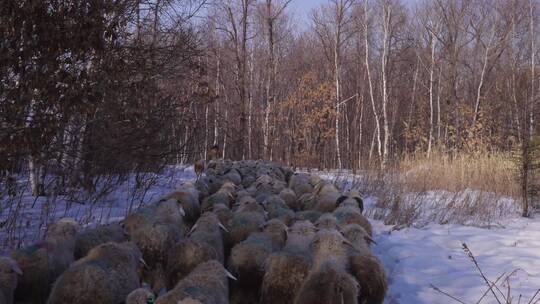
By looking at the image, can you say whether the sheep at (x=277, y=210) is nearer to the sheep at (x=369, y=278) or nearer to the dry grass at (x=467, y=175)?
the sheep at (x=369, y=278)

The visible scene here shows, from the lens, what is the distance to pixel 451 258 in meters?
6.89

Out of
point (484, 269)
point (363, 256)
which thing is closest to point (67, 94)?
point (363, 256)

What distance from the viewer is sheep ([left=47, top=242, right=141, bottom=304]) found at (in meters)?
3.56

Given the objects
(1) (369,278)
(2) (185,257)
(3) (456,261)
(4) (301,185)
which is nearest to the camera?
(1) (369,278)

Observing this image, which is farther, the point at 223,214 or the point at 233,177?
the point at 233,177

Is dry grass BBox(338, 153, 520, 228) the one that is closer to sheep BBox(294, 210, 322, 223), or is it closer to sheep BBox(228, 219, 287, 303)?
sheep BBox(294, 210, 322, 223)

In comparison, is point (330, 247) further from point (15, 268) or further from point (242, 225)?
point (15, 268)

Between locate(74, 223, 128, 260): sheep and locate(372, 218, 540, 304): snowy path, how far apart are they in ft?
9.61

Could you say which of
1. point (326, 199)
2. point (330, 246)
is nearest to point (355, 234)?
point (330, 246)

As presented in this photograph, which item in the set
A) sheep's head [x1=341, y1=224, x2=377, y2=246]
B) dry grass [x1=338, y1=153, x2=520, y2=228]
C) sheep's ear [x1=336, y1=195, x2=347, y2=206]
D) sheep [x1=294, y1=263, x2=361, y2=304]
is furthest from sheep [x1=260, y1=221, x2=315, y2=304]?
dry grass [x1=338, y1=153, x2=520, y2=228]

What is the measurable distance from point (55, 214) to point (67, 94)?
159 inches

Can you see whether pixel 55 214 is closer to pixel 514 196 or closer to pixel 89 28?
pixel 89 28

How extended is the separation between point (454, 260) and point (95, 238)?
15.0ft

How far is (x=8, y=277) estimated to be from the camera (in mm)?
3898
